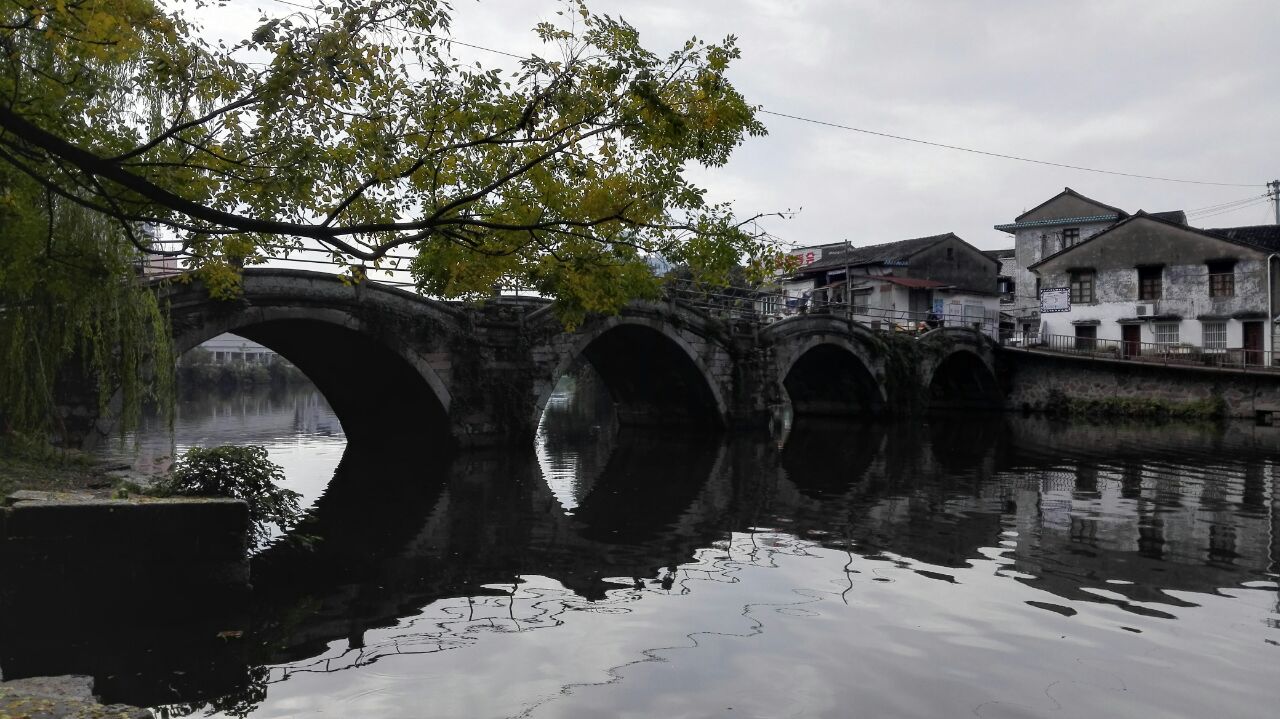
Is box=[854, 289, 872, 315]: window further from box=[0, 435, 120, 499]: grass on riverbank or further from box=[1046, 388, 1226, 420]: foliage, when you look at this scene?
→ box=[0, 435, 120, 499]: grass on riverbank

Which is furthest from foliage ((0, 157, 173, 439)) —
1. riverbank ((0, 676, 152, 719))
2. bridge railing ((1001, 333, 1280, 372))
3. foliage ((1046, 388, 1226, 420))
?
bridge railing ((1001, 333, 1280, 372))

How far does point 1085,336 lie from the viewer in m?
45.2

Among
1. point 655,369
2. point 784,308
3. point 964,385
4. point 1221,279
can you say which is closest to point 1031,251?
point 964,385

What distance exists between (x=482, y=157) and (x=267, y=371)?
57448 mm

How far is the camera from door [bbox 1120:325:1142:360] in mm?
42750

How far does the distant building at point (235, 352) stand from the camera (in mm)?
59219

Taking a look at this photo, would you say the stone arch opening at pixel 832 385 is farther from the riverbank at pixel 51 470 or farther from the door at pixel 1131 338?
the riverbank at pixel 51 470

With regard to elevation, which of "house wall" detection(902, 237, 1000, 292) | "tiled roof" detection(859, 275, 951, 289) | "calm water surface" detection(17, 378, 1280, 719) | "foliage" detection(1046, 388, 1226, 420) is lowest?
"calm water surface" detection(17, 378, 1280, 719)

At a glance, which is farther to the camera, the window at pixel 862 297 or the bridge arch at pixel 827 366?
the window at pixel 862 297

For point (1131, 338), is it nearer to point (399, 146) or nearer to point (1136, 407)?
point (1136, 407)

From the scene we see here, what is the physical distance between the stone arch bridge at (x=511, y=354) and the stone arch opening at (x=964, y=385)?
5617 mm

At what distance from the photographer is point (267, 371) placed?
60938 mm

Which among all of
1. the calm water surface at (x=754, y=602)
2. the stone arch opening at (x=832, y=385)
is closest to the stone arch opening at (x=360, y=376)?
the calm water surface at (x=754, y=602)

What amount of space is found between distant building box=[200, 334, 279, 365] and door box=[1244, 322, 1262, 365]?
53.2 metres
